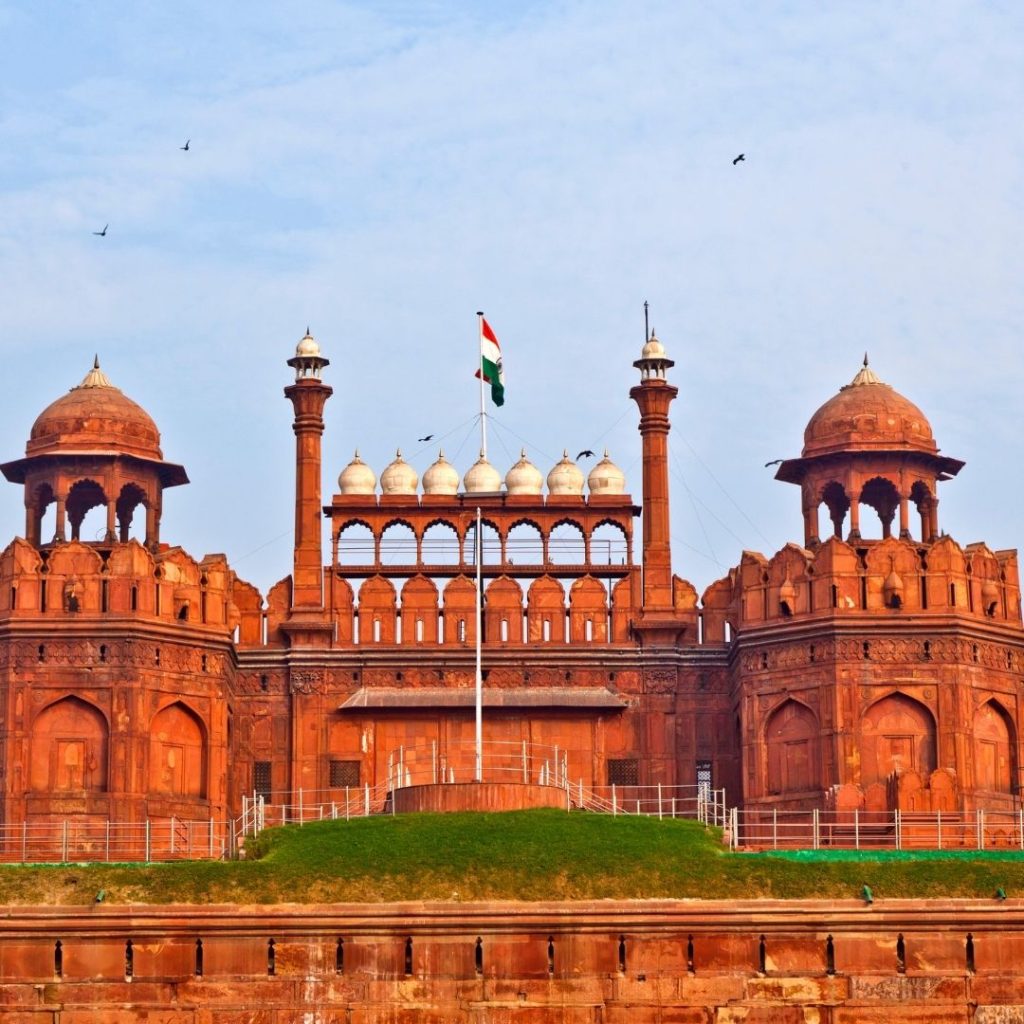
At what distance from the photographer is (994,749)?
67.0 meters

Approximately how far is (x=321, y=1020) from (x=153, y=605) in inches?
599

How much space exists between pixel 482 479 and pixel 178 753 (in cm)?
1050

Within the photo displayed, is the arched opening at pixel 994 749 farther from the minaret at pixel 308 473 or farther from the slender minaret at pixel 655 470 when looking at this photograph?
the minaret at pixel 308 473

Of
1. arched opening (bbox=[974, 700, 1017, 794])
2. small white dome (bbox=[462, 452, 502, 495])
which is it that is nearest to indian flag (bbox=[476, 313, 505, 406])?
small white dome (bbox=[462, 452, 502, 495])

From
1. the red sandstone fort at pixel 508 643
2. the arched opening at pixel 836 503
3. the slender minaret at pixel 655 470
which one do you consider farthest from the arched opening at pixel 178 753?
the arched opening at pixel 836 503

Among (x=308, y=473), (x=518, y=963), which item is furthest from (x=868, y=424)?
(x=518, y=963)

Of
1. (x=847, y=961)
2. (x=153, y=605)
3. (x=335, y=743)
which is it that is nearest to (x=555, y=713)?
Answer: (x=335, y=743)

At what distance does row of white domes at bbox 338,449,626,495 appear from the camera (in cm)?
7225

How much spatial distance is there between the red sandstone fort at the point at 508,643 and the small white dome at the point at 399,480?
0.24 feet

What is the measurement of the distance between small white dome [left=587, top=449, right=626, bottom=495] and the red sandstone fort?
0.24 feet

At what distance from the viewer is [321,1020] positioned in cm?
5484

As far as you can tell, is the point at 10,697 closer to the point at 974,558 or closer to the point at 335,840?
the point at 335,840

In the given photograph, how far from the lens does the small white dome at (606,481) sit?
72500 mm

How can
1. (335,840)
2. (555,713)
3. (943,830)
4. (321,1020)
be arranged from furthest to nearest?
1. (555,713)
2. (943,830)
3. (335,840)
4. (321,1020)
